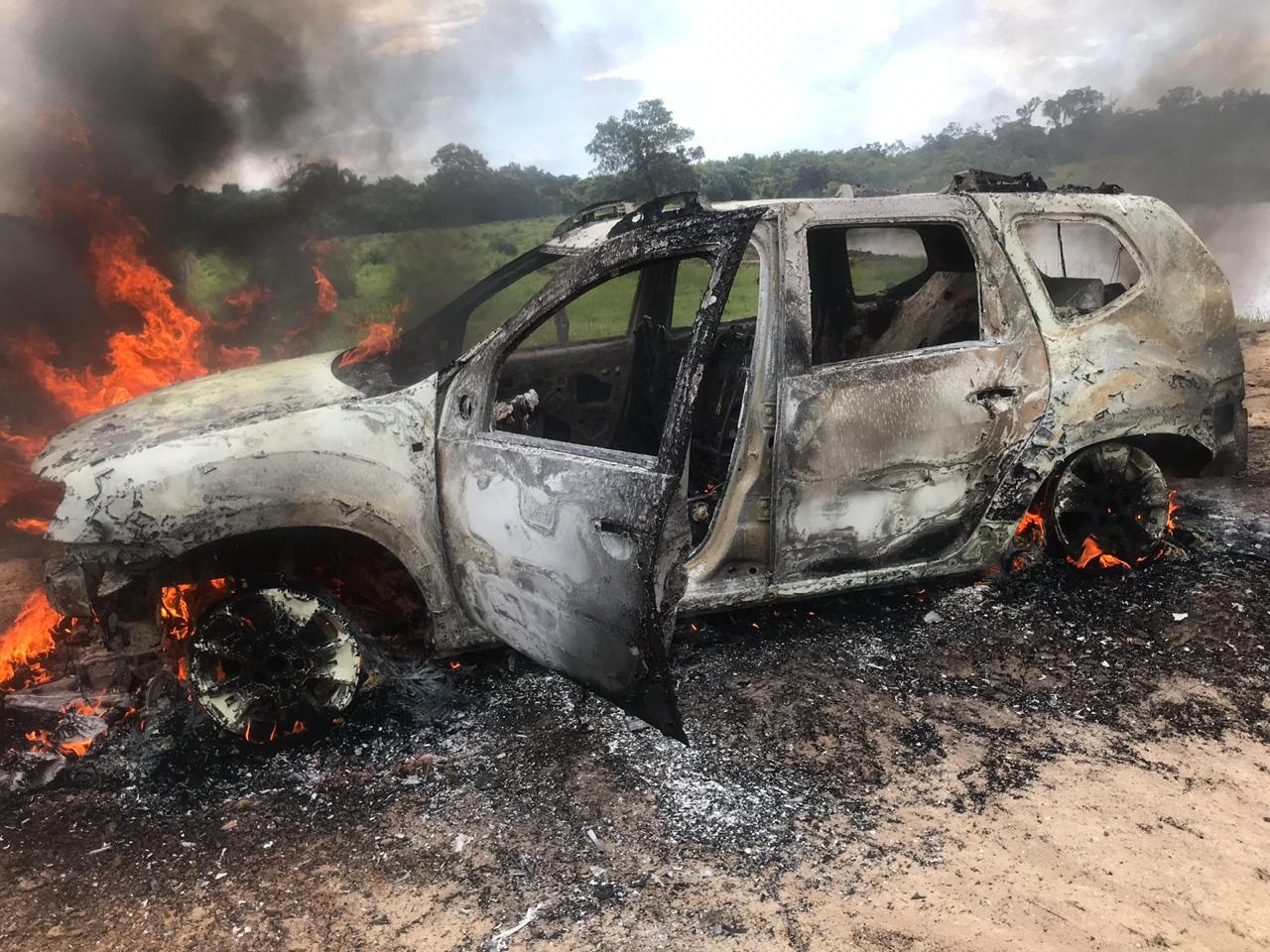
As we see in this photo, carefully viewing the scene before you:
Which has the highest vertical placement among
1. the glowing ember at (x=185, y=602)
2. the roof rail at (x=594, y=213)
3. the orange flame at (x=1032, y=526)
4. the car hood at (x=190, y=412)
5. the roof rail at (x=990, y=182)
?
the roof rail at (x=594, y=213)

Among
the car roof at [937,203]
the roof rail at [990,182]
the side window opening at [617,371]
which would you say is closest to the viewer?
the car roof at [937,203]

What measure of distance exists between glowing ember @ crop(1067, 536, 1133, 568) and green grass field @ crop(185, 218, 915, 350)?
1636 millimetres

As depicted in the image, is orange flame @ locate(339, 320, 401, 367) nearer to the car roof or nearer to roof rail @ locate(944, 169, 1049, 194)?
the car roof

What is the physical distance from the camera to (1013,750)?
2984 millimetres

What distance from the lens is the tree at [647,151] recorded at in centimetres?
2561

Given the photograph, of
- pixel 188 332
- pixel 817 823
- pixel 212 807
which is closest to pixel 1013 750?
pixel 817 823

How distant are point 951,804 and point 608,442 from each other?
2349mm

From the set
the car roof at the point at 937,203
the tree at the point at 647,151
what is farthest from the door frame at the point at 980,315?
the tree at the point at 647,151

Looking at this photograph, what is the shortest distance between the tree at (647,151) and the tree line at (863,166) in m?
0.04

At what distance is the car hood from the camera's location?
3006 millimetres

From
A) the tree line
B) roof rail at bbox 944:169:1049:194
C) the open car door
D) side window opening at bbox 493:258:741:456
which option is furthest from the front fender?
the tree line

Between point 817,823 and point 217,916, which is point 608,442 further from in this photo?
point 217,916

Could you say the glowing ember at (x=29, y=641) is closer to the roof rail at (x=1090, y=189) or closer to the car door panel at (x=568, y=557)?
the car door panel at (x=568, y=557)

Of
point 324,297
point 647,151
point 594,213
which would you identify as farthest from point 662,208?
point 647,151
